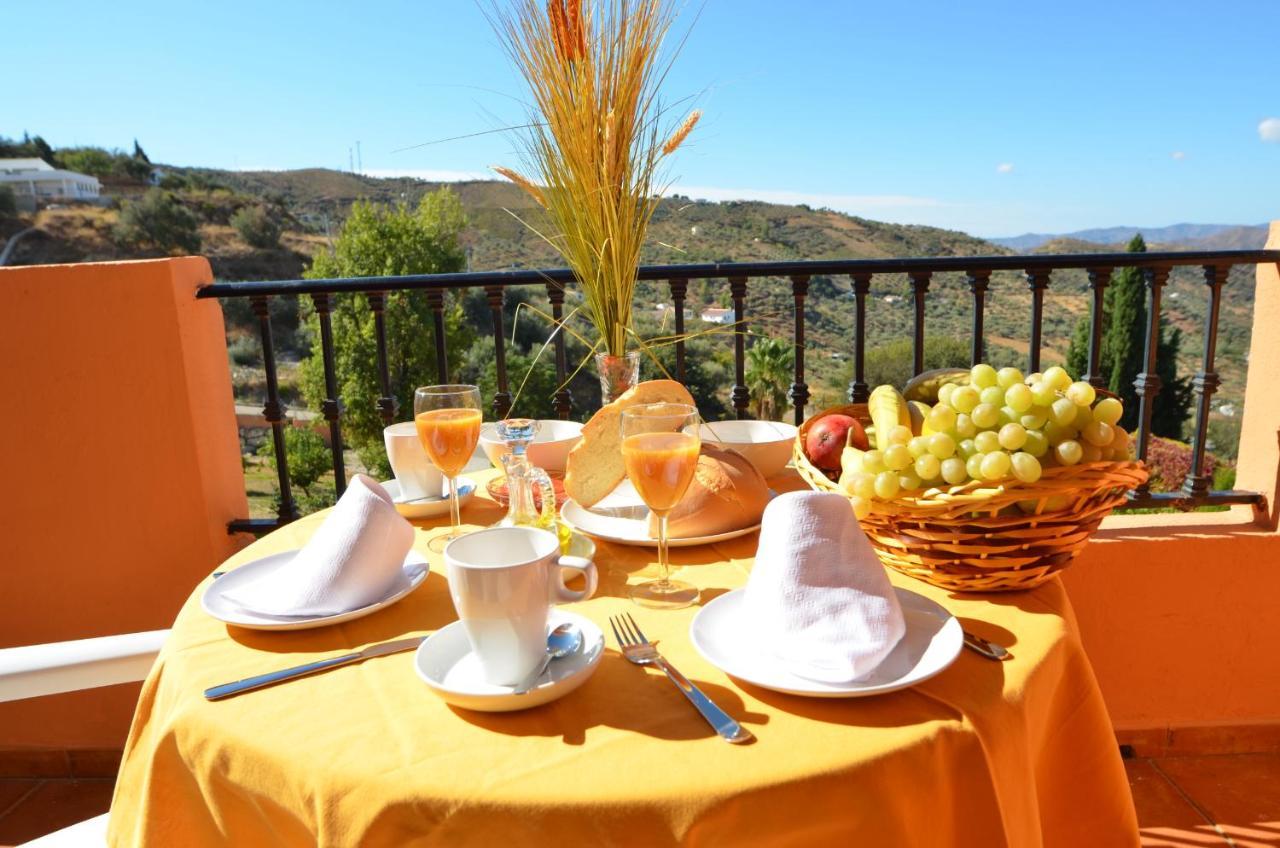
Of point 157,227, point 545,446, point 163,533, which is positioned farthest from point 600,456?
point 157,227

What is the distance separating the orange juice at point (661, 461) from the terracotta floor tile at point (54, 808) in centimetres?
206

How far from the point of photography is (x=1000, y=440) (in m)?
0.86

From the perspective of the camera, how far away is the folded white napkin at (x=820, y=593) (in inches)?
27.8

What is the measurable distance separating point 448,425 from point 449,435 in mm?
17

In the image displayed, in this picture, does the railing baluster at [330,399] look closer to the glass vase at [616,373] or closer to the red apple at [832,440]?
the glass vase at [616,373]

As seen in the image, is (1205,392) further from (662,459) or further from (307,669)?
(307,669)

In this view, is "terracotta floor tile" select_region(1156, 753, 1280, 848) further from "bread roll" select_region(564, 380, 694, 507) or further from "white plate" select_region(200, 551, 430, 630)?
"white plate" select_region(200, 551, 430, 630)

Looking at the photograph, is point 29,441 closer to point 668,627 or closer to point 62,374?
point 62,374

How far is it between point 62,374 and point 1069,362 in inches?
899

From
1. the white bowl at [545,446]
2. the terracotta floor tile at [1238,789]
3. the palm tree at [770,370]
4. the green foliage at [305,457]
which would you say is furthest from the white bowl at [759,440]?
the green foliage at [305,457]

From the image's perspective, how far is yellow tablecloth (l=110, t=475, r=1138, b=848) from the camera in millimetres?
576

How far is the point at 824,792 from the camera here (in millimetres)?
587

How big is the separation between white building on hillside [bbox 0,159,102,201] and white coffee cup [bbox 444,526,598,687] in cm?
4042

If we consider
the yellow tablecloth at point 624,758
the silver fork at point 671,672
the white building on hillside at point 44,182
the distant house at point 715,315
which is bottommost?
the yellow tablecloth at point 624,758
